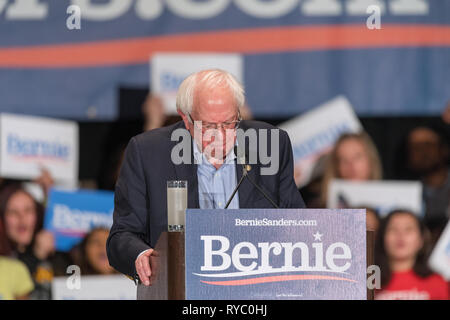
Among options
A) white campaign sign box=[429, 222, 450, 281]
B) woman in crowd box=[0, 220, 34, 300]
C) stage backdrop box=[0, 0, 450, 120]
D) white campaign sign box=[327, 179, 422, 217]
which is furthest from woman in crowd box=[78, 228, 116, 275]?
white campaign sign box=[429, 222, 450, 281]

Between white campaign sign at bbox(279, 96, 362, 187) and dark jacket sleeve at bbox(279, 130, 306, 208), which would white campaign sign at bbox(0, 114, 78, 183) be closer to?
white campaign sign at bbox(279, 96, 362, 187)

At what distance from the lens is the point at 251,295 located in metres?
1.98

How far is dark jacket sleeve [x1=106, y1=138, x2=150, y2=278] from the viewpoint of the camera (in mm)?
2426

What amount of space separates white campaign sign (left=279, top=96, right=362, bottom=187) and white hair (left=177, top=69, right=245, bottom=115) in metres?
1.91

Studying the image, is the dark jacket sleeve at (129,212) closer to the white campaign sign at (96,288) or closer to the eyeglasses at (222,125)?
the eyeglasses at (222,125)

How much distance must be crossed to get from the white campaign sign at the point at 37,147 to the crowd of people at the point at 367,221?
0.07 m

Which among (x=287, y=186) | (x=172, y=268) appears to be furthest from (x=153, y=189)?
(x=172, y=268)

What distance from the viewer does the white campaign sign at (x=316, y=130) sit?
4402mm

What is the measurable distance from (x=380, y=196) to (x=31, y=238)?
6.43 ft

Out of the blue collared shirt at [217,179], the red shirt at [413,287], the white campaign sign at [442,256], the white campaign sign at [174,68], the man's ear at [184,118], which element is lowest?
the red shirt at [413,287]

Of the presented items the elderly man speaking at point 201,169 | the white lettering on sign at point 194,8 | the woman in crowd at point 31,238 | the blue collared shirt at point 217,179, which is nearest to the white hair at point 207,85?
the elderly man speaking at point 201,169

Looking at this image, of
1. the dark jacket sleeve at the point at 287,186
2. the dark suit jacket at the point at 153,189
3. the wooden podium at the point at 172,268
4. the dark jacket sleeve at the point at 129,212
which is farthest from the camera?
the dark jacket sleeve at the point at 287,186

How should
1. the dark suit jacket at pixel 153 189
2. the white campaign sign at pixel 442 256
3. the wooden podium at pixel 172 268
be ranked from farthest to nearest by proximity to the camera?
the white campaign sign at pixel 442 256
the dark suit jacket at pixel 153 189
the wooden podium at pixel 172 268

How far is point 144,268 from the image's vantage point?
215 centimetres
